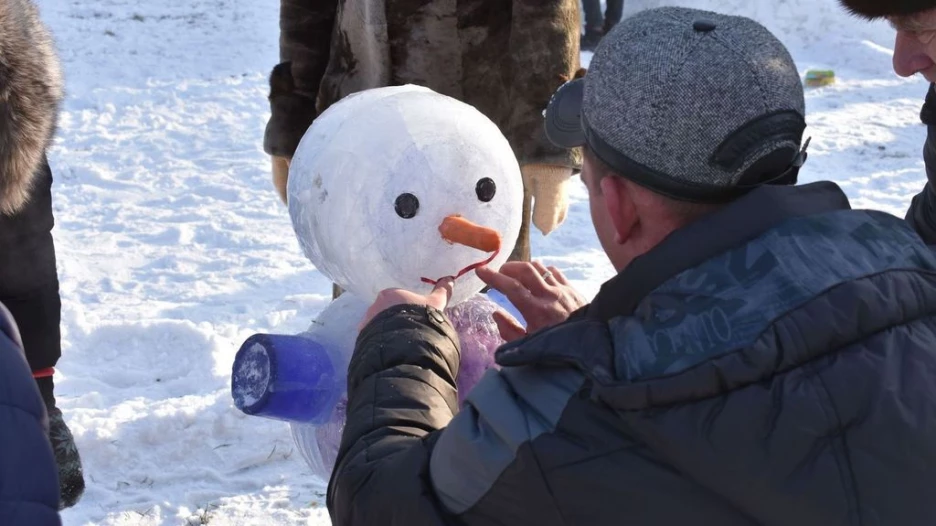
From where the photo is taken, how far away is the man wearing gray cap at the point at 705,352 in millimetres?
1080

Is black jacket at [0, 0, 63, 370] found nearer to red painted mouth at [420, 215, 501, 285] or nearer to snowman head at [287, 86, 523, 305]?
snowman head at [287, 86, 523, 305]

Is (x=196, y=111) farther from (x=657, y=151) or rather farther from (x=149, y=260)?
(x=657, y=151)

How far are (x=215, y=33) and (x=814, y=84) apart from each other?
4.75 metres

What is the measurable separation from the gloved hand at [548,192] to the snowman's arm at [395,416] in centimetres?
92

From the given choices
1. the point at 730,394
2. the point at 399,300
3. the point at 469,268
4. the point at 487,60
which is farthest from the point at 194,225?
the point at 730,394

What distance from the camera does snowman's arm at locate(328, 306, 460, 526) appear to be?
1.30m

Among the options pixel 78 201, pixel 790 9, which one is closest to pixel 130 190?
pixel 78 201

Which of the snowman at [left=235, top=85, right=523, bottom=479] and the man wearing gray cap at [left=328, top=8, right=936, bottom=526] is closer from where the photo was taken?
the man wearing gray cap at [left=328, top=8, right=936, bottom=526]

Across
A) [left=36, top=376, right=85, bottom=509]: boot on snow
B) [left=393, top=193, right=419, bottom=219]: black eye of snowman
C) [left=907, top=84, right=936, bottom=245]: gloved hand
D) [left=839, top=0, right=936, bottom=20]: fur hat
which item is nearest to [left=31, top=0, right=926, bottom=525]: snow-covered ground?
[left=36, top=376, right=85, bottom=509]: boot on snow

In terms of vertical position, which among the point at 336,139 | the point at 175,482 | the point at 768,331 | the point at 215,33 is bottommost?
the point at 215,33

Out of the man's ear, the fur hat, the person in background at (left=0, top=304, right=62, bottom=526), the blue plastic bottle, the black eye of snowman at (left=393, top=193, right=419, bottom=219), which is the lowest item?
the blue plastic bottle

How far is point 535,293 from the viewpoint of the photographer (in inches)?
66.4

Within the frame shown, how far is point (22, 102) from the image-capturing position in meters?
1.67

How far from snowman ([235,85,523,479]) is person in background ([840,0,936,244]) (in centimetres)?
77
